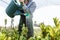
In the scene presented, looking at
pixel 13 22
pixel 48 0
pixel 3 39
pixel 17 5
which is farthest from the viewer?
pixel 48 0

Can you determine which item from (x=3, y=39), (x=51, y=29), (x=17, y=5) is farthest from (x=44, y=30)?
(x=17, y=5)

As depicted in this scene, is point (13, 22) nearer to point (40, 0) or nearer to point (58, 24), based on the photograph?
point (40, 0)

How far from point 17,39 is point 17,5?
0.40 metres

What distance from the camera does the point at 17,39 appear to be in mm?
781

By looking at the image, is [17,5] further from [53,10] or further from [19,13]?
[53,10]

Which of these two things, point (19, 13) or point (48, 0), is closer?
point (19, 13)

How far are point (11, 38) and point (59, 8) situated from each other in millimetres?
981

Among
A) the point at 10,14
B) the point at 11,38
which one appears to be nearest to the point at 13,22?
the point at 10,14

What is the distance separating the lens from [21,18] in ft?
3.94

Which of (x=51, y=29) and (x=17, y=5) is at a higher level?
(x=17, y=5)

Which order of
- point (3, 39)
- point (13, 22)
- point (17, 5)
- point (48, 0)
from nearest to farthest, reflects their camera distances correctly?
point (3, 39) → point (17, 5) → point (13, 22) → point (48, 0)

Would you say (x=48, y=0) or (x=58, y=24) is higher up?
(x=48, y=0)

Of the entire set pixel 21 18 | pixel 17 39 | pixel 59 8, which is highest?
pixel 59 8

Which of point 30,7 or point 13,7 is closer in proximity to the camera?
point 13,7
